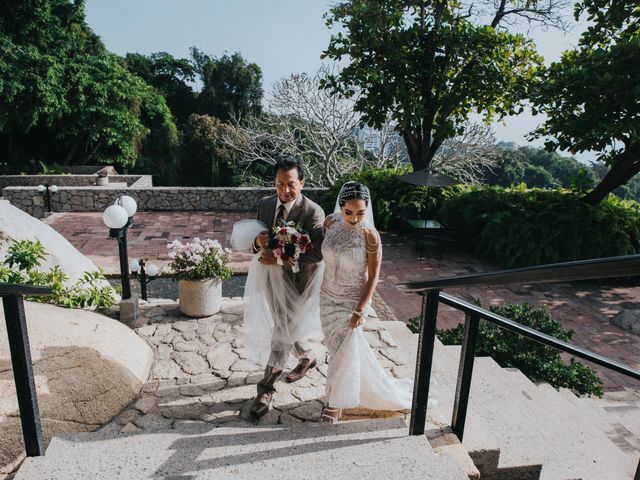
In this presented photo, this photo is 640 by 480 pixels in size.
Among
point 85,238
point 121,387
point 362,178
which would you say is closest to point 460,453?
point 121,387

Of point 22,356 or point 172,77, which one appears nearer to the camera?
point 22,356

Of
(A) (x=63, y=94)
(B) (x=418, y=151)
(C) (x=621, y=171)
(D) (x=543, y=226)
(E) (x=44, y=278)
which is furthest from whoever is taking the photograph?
(A) (x=63, y=94)

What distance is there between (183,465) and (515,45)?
35.0 ft

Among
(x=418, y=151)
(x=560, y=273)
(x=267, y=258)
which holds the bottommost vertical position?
(x=267, y=258)

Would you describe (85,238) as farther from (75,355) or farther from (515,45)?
(515,45)

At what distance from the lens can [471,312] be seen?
1.94 meters

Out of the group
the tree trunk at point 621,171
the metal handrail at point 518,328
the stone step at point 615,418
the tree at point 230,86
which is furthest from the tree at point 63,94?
the stone step at point 615,418

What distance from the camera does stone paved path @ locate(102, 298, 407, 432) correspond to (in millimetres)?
2953

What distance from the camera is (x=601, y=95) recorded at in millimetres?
7246

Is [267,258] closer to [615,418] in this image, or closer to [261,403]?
[261,403]

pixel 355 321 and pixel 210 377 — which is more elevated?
pixel 355 321

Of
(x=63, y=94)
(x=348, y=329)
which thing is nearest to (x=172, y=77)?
(x=63, y=94)

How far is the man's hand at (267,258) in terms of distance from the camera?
295 cm

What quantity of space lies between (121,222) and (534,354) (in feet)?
14.3
